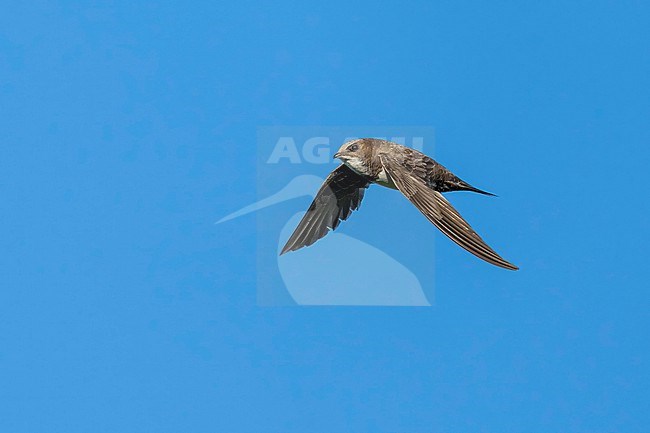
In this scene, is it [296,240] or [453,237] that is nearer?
[453,237]

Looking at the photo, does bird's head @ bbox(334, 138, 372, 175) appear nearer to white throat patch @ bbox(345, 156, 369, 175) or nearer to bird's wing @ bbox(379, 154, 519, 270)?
white throat patch @ bbox(345, 156, 369, 175)

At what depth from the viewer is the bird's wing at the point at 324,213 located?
27.6ft

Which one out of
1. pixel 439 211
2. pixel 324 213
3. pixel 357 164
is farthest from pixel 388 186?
pixel 439 211

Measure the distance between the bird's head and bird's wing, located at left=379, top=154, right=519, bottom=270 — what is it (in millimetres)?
138

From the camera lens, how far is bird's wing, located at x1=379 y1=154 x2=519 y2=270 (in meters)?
6.51

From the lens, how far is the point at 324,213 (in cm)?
845

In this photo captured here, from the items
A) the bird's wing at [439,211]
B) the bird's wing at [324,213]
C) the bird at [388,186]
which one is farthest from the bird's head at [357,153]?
the bird's wing at [324,213]

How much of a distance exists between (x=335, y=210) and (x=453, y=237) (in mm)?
1907

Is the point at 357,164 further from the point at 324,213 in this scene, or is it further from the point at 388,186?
the point at 324,213

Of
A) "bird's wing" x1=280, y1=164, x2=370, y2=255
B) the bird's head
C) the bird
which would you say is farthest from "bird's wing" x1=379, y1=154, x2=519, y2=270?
"bird's wing" x1=280, y1=164, x2=370, y2=255

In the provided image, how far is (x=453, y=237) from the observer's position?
6.70m

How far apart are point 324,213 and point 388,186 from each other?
785mm

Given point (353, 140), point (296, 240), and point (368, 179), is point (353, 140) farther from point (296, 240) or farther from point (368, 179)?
point (296, 240)

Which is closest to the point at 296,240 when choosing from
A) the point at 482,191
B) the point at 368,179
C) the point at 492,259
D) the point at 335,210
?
the point at 335,210
